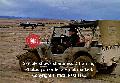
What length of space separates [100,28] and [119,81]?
1853 mm

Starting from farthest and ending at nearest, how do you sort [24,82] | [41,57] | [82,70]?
[41,57]
[82,70]
[24,82]

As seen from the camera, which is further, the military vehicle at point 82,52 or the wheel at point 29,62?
the wheel at point 29,62

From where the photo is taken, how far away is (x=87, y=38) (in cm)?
1355

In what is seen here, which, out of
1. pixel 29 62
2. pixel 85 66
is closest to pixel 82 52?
pixel 85 66

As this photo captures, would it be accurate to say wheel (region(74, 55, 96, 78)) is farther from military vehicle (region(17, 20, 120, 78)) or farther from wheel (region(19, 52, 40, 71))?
wheel (region(19, 52, 40, 71))

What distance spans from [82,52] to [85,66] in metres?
0.50

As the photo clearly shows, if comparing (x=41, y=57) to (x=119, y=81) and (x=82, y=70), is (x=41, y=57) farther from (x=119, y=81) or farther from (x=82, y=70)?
(x=119, y=81)

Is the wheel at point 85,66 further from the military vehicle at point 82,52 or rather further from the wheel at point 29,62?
the wheel at point 29,62

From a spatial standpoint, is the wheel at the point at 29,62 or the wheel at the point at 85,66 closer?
the wheel at the point at 85,66

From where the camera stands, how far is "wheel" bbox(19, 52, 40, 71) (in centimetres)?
1446

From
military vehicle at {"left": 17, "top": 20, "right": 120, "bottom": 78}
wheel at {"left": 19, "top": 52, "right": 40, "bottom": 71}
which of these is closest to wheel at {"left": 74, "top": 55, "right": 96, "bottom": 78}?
military vehicle at {"left": 17, "top": 20, "right": 120, "bottom": 78}

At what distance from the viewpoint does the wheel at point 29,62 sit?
1446cm

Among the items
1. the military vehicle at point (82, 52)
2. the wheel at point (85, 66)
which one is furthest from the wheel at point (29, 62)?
the wheel at point (85, 66)

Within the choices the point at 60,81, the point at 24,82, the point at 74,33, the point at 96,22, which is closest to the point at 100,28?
the point at 96,22
